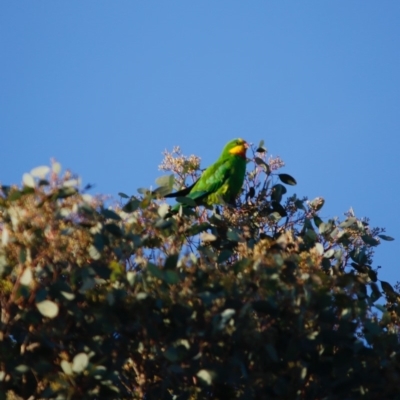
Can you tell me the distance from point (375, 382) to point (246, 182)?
2377 millimetres

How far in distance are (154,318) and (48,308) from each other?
49 cm

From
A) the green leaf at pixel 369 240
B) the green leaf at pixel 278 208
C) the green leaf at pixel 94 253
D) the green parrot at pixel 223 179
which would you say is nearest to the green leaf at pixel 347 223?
the green leaf at pixel 369 240

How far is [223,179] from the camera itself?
729cm

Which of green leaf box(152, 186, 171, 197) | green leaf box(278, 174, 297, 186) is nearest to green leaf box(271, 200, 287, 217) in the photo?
green leaf box(278, 174, 297, 186)

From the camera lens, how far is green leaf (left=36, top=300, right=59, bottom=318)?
3.63 metres

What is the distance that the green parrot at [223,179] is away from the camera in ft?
22.1

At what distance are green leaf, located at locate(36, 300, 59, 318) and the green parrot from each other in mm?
2673

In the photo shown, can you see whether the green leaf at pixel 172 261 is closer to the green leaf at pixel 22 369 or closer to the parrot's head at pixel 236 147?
the green leaf at pixel 22 369

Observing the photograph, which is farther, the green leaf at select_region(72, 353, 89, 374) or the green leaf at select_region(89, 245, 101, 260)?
the green leaf at select_region(89, 245, 101, 260)

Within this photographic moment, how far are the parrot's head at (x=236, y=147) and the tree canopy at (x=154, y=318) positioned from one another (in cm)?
379

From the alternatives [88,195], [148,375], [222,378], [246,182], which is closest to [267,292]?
[222,378]

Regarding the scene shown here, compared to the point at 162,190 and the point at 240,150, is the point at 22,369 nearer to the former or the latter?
the point at 162,190

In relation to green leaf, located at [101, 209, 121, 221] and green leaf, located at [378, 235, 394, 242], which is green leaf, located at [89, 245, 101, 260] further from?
green leaf, located at [378, 235, 394, 242]

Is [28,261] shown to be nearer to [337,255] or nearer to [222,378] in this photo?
[222,378]
